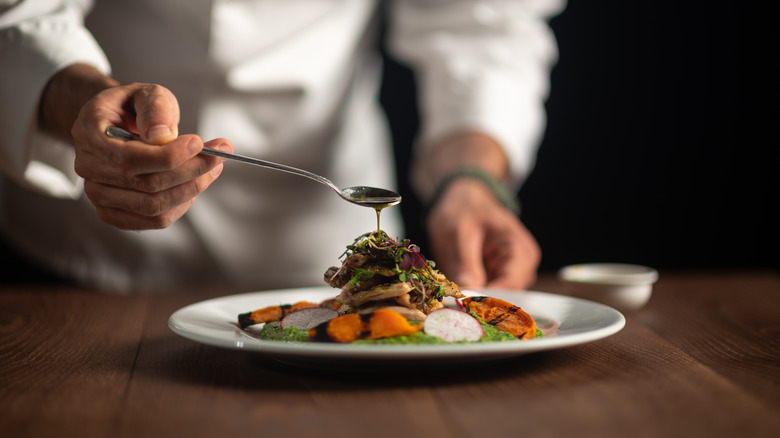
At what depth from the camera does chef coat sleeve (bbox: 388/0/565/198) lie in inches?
96.7

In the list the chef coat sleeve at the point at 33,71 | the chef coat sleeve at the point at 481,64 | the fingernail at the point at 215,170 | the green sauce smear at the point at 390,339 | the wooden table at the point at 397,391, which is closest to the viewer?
the wooden table at the point at 397,391

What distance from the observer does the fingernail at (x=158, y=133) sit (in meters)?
1.14

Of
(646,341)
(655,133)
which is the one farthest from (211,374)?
(655,133)

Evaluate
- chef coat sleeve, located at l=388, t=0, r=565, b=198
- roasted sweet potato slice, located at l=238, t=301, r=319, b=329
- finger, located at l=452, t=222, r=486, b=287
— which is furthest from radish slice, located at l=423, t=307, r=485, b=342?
chef coat sleeve, located at l=388, t=0, r=565, b=198

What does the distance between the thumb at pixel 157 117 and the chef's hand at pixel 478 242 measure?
851 millimetres

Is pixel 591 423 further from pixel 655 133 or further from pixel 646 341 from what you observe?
pixel 655 133

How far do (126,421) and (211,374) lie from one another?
9.2 inches

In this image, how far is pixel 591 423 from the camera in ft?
2.75

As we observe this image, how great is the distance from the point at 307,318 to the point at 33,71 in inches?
36.1

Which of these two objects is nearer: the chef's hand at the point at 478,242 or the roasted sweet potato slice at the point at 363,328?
the roasted sweet potato slice at the point at 363,328

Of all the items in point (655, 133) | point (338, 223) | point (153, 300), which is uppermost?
point (655, 133)

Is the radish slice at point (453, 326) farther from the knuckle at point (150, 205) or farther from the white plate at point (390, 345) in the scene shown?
the knuckle at point (150, 205)

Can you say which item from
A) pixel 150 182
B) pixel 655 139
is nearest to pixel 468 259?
pixel 150 182

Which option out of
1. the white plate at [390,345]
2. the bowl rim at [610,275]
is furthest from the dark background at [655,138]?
the white plate at [390,345]
